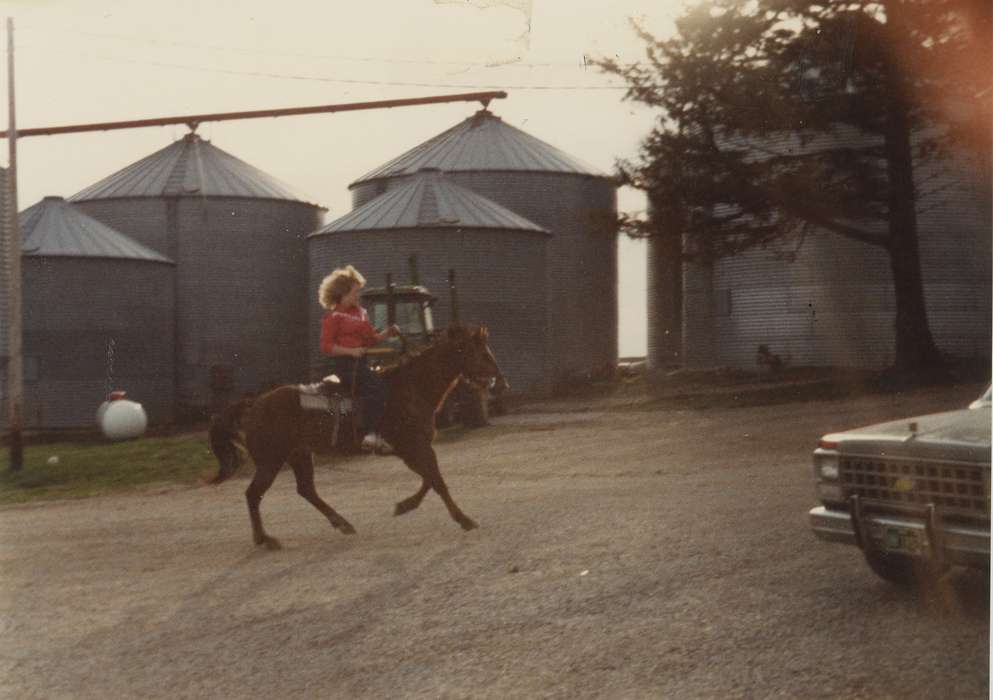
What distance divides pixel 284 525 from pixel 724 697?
22.0ft

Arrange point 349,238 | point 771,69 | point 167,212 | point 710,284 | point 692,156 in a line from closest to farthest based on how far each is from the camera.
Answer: point 771,69 → point 692,156 → point 710,284 → point 349,238 → point 167,212

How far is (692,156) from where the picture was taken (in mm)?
22719

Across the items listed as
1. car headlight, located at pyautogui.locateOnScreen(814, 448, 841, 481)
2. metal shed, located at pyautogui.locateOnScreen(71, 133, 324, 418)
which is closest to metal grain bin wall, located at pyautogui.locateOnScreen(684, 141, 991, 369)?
car headlight, located at pyautogui.locateOnScreen(814, 448, 841, 481)

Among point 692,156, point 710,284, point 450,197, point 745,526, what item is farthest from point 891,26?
point 450,197

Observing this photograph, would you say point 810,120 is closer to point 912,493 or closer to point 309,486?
point 309,486

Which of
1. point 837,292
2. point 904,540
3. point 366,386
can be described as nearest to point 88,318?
point 837,292

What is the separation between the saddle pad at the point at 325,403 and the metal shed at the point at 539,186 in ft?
70.5

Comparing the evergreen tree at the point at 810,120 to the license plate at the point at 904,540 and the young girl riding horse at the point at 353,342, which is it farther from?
the license plate at the point at 904,540

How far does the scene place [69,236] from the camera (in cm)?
3472

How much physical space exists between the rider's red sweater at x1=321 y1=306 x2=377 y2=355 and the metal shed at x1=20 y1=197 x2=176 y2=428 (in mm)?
22054

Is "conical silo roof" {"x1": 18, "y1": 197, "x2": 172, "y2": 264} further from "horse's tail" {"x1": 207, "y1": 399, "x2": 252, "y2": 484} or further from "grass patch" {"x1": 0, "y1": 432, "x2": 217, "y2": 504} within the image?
"horse's tail" {"x1": 207, "y1": 399, "x2": 252, "y2": 484}

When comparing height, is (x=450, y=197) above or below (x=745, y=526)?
above

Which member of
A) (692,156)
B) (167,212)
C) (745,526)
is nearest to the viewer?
(745,526)

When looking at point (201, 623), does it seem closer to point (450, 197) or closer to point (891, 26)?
point (891, 26)
